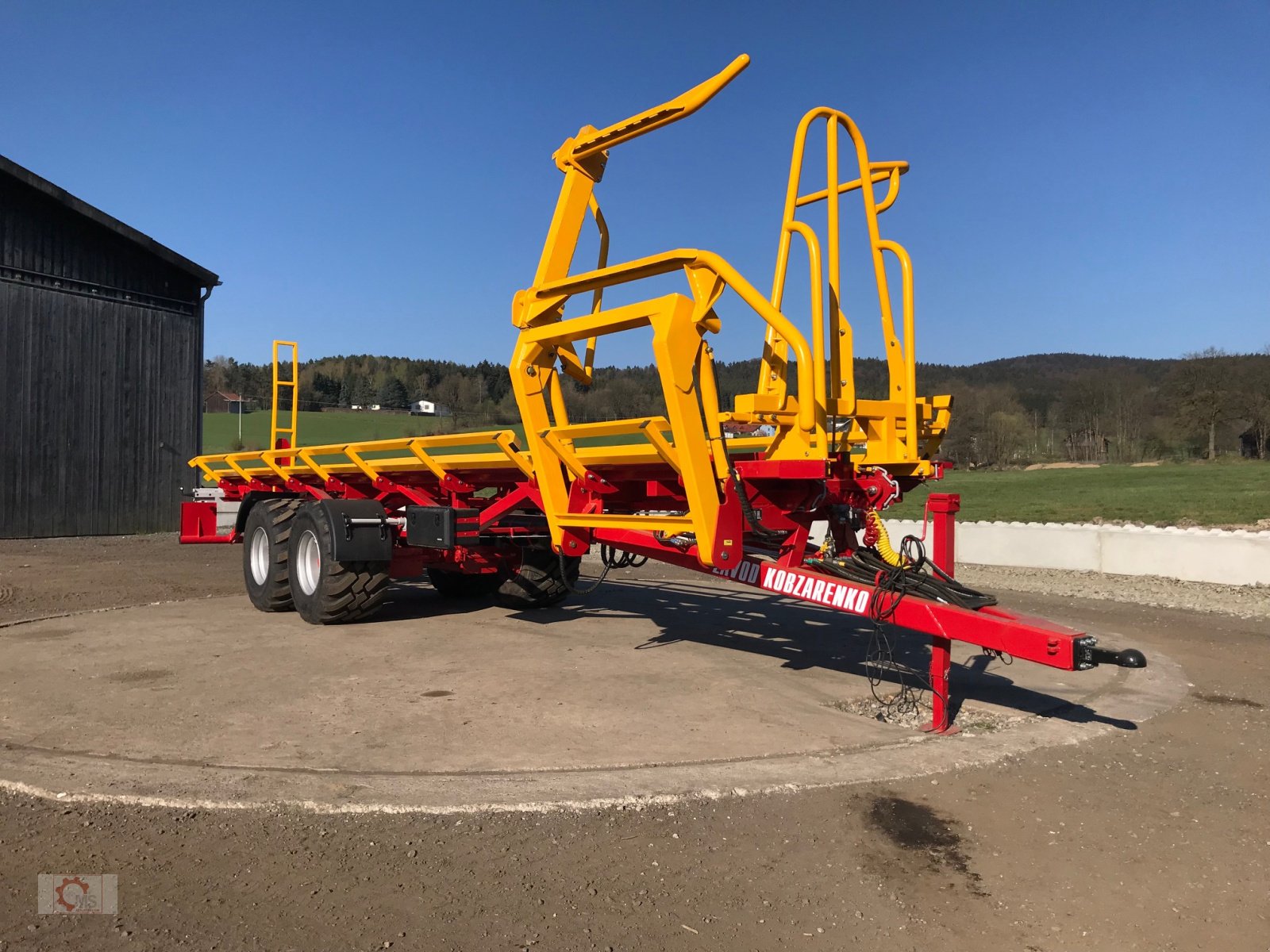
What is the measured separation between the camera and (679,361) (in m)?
5.28

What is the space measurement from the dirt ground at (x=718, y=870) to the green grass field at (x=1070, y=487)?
3809mm

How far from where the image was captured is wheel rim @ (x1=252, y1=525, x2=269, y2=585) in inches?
384

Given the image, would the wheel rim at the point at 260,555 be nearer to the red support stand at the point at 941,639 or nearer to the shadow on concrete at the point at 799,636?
the shadow on concrete at the point at 799,636

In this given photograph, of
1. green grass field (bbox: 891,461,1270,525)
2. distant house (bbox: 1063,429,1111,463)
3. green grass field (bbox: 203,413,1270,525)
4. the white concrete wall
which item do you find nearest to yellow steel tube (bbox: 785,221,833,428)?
green grass field (bbox: 203,413,1270,525)

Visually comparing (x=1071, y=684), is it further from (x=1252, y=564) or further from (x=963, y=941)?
(x=1252, y=564)

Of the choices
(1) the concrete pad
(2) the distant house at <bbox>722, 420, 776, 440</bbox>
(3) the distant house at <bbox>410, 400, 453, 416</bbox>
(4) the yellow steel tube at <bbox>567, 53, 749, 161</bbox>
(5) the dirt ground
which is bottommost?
(5) the dirt ground

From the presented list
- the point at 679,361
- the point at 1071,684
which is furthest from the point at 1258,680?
the point at 679,361

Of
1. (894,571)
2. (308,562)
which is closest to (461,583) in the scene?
(308,562)

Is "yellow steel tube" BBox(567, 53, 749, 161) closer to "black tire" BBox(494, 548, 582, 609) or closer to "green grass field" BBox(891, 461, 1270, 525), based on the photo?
"black tire" BBox(494, 548, 582, 609)

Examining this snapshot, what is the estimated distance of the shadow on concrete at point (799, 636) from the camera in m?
6.49

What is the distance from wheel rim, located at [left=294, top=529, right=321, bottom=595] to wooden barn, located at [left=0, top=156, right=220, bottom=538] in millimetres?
13646

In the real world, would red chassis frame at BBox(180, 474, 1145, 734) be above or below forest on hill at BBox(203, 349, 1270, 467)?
below

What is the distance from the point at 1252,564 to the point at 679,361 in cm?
964

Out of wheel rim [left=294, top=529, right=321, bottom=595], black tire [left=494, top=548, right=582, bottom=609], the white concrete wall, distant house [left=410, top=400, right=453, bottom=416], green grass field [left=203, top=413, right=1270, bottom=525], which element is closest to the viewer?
wheel rim [left=294, top=529, right=321, bottom=595]
